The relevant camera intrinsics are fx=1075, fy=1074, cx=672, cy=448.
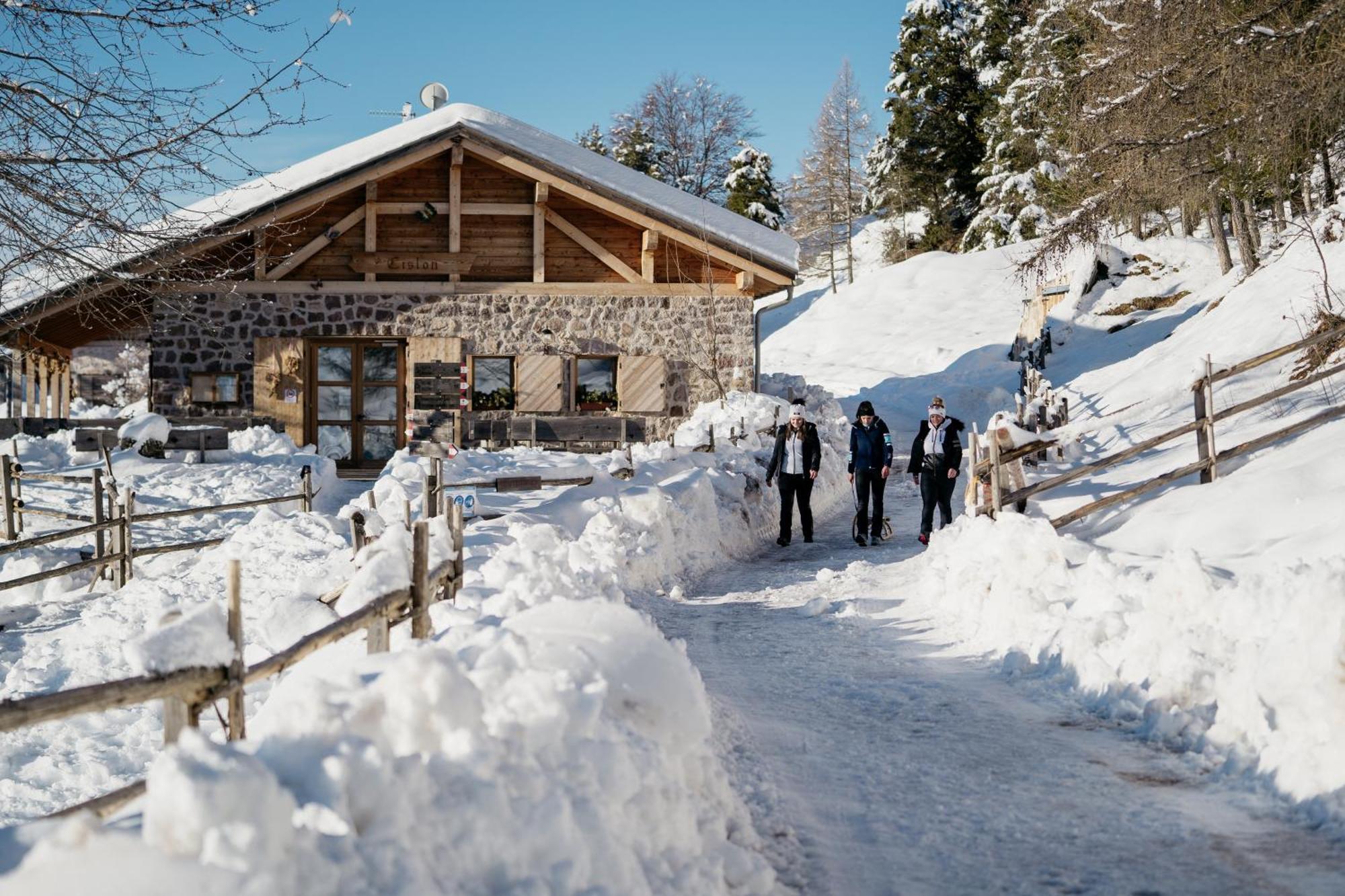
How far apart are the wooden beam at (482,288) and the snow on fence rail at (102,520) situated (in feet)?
17.3

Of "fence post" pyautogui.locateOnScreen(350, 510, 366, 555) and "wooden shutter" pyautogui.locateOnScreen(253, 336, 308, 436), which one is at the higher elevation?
"wooden shutter" pyautogui.locateOnScreen(253, 336, 308, 436)

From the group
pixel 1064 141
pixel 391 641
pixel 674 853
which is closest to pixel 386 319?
pixel 1064 141

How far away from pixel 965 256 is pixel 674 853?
4635 cm

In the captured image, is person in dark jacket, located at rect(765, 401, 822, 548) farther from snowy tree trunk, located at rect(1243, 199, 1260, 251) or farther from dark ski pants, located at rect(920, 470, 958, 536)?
snowy tree trunk, located at rect(1243, 199, 1260, 251)

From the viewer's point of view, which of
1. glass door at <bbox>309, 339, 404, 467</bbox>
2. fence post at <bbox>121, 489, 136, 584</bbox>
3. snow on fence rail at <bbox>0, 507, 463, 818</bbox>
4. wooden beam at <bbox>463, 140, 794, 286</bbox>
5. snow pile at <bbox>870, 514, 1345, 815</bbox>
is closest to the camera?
snow on fence rail at <bbox>0, 507, 463, 818</bbox>

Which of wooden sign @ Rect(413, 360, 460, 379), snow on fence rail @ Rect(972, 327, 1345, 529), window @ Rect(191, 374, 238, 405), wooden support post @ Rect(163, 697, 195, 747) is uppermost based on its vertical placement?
wooden sign @ Rect(413, 360, 460, 379)

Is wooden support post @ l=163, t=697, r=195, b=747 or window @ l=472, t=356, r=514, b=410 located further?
window @ l=472, t=356, r=514, b=410

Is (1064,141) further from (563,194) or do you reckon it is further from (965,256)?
(965,256)

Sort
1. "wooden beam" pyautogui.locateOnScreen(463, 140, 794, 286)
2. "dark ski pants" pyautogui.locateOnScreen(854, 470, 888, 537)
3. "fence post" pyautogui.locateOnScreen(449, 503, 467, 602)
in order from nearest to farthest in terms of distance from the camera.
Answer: "fence post" pyautogui.locateOnScreen(449, 503, 467, 602) < "dark ski pants" pyautogui.locateOnScreen(854, 470, 888, 537) < "wooden beam" pyautogui.locateOnScreen(463, 140, 794, 286)

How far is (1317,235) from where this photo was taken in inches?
701

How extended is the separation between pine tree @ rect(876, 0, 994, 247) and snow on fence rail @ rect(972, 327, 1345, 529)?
38.6 metres

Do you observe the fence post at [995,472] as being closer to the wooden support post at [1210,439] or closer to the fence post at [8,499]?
the wooden support post at [1210,439]

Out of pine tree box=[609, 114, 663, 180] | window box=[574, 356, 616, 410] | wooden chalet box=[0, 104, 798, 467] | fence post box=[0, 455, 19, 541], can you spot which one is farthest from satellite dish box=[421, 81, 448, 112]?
pine tree box=[609, 114, 663, 180]

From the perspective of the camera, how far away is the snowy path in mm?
3625
